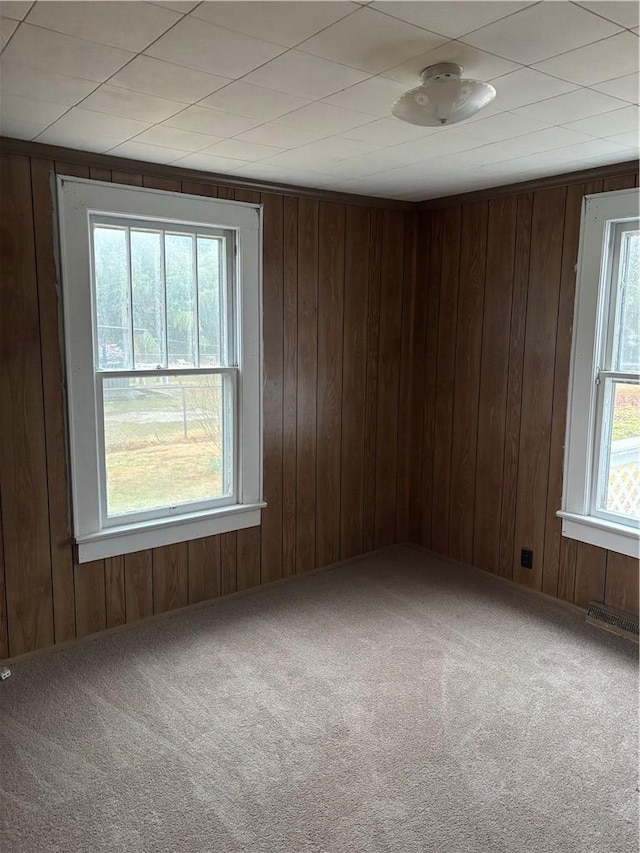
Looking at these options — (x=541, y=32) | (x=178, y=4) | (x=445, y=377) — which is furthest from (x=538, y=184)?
(x=178, y=4)

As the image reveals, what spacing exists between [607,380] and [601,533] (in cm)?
79

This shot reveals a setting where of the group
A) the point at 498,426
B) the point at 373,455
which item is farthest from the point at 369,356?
the point at 498,426

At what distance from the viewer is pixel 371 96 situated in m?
2.06

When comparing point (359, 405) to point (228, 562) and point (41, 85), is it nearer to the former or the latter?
point (228, 562)

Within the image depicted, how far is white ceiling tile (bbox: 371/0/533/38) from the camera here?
4.77 ft

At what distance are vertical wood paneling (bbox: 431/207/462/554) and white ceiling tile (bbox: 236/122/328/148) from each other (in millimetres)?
1605

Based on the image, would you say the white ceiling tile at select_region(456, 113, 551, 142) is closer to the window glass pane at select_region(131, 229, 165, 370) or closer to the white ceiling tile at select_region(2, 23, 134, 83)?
the white ceiling tile at select_region(2, 23, 134, 83)

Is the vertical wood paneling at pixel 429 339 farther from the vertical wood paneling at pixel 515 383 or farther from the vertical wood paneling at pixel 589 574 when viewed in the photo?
the vertical wood paneling at pixel 589 574

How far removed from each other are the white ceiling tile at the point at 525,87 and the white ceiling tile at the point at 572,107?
0.05m

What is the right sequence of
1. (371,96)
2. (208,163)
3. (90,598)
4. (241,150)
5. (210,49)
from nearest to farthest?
(210,49) → (371,96) → (241,150) → (208,163) → (90,598)

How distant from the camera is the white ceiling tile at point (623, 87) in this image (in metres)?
1.92

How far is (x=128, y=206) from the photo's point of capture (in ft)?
9.91

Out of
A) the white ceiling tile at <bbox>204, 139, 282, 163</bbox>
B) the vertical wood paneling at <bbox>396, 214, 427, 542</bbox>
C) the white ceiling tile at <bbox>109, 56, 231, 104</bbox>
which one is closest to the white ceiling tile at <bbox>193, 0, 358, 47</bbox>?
the white ceiling tile at <bbox>109, 56, 231, 104</bbox>

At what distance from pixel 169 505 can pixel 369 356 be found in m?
1.57
